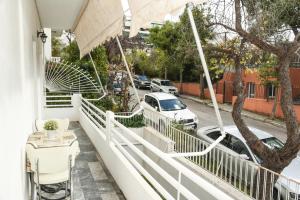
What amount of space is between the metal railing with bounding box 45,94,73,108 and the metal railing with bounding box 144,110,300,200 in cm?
531

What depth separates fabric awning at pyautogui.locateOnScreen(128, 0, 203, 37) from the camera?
3021 mm

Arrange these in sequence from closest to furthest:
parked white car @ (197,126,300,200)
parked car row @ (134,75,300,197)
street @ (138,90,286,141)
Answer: parked car row @ (134,75,300,197), parked white car @ (197,126,300,200), street @ (138,90,286,141)

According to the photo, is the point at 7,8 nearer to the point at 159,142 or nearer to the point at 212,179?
the point at 212,179

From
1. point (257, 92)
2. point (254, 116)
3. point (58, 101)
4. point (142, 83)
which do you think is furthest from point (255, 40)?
point (142, 83)

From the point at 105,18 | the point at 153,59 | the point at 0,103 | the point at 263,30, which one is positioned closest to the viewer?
the point at 0,103

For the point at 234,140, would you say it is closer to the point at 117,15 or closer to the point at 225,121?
the point at 117,15

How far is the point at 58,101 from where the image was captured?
1327 centimetres

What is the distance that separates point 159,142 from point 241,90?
232 centimetres

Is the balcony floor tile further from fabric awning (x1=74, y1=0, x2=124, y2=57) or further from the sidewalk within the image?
the sidewalk

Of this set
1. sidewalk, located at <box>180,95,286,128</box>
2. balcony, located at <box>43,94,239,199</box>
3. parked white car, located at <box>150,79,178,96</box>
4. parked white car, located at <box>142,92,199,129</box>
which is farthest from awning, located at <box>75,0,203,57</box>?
parked white car, located at <box>150,79,178,96</box>

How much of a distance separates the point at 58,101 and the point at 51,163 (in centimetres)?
897

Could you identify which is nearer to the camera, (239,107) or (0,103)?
(0,103)

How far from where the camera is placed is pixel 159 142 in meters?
8.38

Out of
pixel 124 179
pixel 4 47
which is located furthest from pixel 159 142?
pixel 4 47
